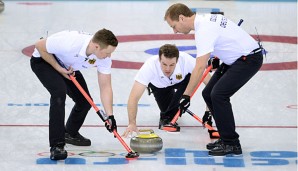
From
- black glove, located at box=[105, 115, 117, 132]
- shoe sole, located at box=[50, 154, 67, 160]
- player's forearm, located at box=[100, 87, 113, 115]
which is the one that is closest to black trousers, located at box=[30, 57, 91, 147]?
shoe sole, located at box=[50, 154, 67, 160]

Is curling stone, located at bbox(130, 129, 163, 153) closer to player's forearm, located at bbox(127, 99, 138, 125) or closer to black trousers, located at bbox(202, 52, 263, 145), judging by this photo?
player's forearm, located at bbox(127, 99, 138, 125)

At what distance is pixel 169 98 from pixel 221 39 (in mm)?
1341

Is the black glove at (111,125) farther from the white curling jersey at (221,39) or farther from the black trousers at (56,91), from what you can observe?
the white curling jersey at (221,39)

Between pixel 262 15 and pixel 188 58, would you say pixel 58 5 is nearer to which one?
pixel 262 15

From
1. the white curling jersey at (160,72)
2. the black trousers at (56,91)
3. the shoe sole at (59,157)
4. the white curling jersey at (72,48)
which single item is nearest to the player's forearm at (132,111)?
the white curling jersey at (160,72)

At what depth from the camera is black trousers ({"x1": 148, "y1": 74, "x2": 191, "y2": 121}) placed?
27.6ft

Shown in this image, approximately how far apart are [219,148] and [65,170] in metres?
1.32

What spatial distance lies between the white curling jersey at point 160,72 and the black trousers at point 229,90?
2.47 feet

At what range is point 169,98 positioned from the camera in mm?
8609

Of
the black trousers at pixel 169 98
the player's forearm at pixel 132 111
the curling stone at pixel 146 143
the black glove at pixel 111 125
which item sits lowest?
the curling stone at pixel 146 143

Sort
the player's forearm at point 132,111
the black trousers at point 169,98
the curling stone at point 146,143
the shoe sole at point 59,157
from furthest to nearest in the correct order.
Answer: the black trousers at point 169,98 → the player's forearm at point 132,111 → the curling stone at point 146,143 → the shoe sole at point 59,157

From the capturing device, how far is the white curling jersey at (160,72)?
8133 mm

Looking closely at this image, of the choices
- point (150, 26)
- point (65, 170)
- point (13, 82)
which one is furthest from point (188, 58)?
point (150, 26)

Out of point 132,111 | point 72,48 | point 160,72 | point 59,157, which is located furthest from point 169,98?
point 59,157
